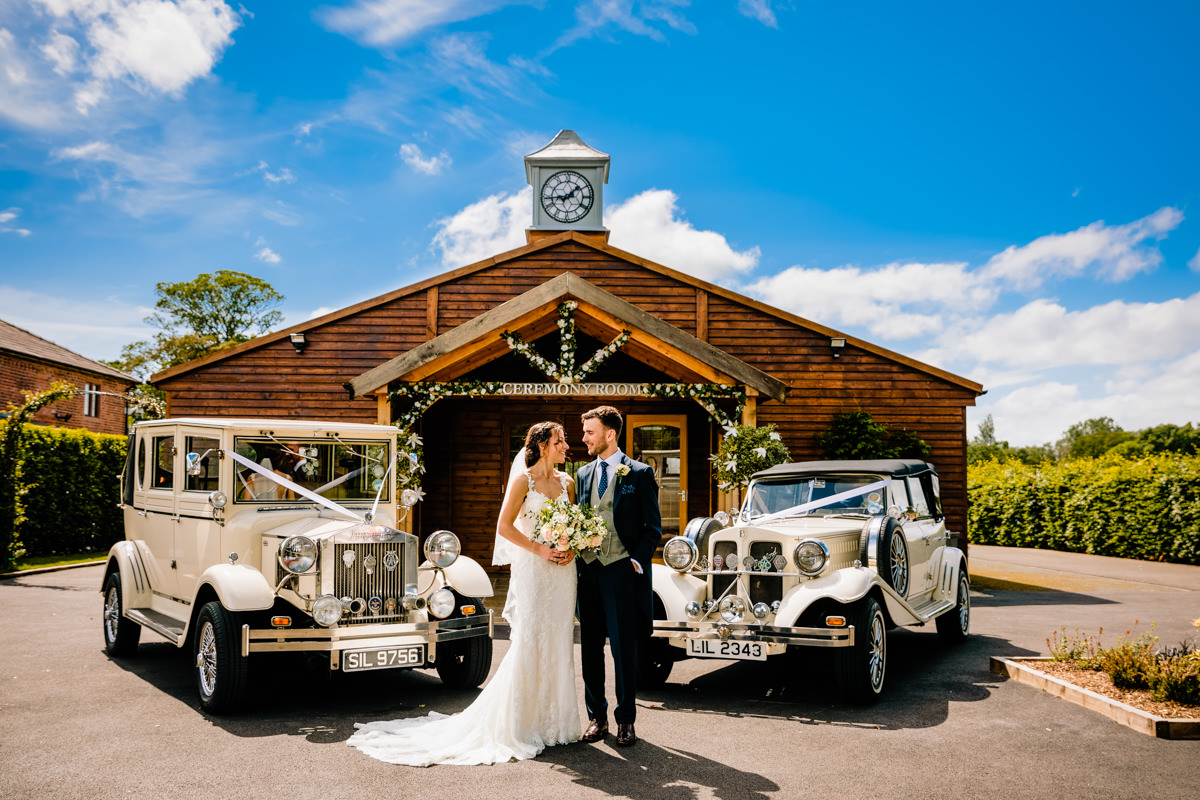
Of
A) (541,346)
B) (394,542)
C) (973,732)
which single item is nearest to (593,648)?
(394,542)

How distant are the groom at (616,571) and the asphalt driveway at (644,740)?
1.02ft

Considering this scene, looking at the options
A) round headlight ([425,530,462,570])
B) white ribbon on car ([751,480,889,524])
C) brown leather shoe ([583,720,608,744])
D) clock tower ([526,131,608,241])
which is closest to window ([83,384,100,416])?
clock tower ([526,131,608,241])

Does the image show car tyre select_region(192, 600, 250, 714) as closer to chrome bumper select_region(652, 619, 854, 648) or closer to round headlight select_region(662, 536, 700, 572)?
chrome bumper select_region(652, 619, 854, 648)

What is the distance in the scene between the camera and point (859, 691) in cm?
587

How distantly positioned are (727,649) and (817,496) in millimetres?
2090

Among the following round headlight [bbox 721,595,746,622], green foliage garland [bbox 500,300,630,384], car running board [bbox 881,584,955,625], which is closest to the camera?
round headlight [bbox 721,595,746,622]

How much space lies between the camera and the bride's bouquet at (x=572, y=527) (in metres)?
4.77

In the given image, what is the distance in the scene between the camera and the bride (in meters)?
4.85

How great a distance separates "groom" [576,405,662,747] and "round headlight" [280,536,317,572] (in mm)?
1928

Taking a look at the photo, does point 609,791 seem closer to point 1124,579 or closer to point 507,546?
point 507,546

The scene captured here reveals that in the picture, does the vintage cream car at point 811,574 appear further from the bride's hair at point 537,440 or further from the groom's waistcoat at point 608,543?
the bride's hair at point 537,440

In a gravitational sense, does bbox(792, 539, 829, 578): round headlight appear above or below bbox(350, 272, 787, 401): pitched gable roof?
below

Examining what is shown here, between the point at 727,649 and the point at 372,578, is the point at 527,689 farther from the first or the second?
the point at 727,649

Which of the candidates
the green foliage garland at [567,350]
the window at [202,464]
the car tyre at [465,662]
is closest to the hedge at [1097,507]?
the green foliage garland at [567,350]
